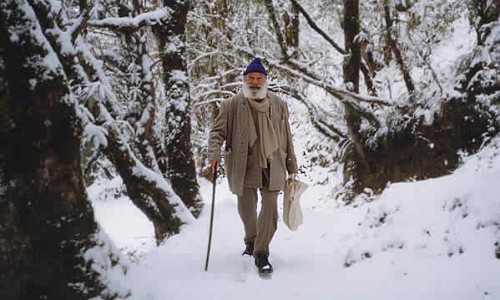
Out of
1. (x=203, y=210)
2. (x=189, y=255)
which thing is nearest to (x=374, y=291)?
(x=189, y=255)

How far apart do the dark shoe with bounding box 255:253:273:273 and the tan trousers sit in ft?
0.14

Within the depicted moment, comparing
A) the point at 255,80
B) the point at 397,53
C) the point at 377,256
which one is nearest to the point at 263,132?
the point at 255,80

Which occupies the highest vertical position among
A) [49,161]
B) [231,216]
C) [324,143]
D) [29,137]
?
[29,137]

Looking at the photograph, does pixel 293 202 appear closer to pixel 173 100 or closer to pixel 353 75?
pixel 173 100

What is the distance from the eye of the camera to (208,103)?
8.33 m

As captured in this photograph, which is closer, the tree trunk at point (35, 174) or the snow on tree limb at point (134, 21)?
the tree trunk at point (35, 174)

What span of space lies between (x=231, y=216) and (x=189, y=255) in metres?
1.51

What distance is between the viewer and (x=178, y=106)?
5.60m

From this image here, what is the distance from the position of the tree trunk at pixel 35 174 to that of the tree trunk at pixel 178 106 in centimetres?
326

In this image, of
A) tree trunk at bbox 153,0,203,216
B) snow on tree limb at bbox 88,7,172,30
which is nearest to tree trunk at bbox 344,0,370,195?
tree trunk at bbox 153,0,203,216

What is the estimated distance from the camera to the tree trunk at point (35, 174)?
6.89 ft

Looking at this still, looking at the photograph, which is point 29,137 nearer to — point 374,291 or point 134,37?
Result: point 374,291

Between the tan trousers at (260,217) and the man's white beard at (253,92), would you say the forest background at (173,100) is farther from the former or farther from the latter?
the man's white beard at (253,92)

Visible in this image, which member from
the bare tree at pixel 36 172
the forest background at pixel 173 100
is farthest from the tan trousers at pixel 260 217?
the bare tree at pixel 36 172
